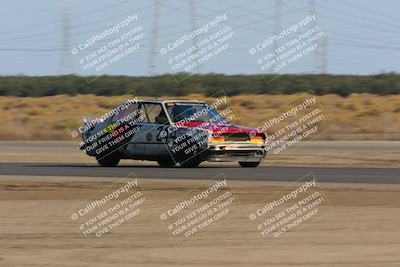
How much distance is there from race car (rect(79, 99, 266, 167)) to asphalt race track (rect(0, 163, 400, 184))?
319 mm

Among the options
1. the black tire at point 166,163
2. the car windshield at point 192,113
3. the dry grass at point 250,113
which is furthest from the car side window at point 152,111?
the dry grass at point 250,113

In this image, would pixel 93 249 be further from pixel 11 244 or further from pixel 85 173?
pixel 85 173

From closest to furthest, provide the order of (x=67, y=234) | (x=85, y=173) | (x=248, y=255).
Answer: (x=248, y=255) < (x=67, y=234) < (x=85, y=173)

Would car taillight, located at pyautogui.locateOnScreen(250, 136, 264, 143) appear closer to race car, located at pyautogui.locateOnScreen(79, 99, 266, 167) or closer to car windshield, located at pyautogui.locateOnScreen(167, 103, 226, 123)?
race car, located at pyautogui.locateOnScreen(79, 99, 266, 167)

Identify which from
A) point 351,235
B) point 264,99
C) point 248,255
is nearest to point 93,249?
point 248,255

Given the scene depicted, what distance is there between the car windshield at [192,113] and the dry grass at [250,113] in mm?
17750

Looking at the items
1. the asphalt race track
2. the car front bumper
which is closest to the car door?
the asphalt race track

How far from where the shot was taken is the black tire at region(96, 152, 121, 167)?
984 inches

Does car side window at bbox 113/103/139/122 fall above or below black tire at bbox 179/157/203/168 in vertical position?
above

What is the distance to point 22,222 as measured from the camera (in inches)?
565

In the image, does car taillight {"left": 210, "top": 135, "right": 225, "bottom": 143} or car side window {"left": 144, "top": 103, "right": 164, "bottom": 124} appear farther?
car side window {"left": 144, "top": 103, "right": 164, "bottom": 124}

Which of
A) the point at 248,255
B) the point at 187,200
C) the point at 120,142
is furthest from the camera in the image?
the point at 120,142

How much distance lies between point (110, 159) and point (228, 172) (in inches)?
138

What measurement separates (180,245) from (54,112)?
185 feet
